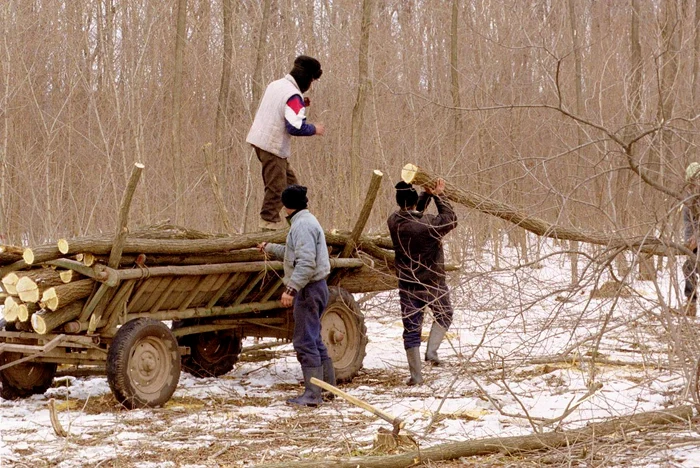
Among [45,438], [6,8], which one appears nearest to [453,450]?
[45,438]

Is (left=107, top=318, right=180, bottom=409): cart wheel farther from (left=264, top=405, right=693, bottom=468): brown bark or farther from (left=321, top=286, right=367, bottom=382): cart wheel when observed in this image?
(left=264, top=405, right=693, bottom=468): brown bark

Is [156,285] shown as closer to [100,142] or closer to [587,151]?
[587,151]

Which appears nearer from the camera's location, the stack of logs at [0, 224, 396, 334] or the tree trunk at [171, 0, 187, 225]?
the stack of logs at [0, 224, 396, 334]

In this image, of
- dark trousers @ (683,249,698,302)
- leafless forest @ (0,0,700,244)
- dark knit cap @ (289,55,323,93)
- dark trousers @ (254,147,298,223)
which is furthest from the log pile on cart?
leafless forest @ (0,0,700,244)

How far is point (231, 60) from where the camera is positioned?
1861 centimetres

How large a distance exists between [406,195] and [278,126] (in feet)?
4.73

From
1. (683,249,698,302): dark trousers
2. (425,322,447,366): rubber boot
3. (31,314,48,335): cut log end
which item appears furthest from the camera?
(425,322,447,366): rubber boot

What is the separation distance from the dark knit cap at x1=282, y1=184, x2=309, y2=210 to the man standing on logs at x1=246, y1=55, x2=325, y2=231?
0.95 metres

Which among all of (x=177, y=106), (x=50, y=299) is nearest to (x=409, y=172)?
(x=50, y=299)

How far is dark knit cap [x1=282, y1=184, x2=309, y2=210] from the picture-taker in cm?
877

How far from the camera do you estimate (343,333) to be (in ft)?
33.0

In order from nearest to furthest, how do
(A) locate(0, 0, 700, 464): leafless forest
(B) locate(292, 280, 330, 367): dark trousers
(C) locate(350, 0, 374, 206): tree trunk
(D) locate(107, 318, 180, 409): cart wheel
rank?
(D) locate(107, 318, 180, 409): cart wheel < (B) locate(292, 280, 330, 367): dark trousers < (C) locate(350, 0, 374, 206): tree trunk < (A) locate(0, 0, 700, 464): leafless forest

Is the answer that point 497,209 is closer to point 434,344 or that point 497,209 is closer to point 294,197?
point 294,197

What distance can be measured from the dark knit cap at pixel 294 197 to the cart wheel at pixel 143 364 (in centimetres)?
155
